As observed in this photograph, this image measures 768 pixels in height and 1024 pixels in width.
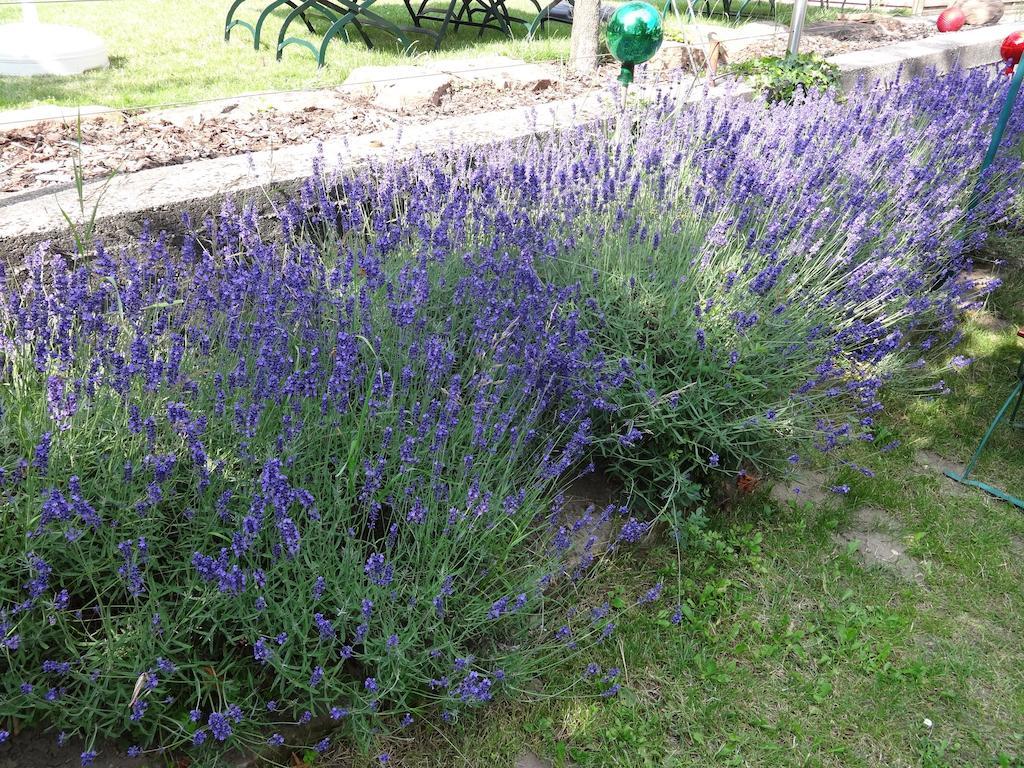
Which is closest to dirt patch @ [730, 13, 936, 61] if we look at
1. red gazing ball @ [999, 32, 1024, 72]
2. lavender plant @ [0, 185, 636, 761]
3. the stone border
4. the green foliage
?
red gazing ball @ [999, 32, 1024, 72]

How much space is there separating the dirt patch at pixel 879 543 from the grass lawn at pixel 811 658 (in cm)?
3

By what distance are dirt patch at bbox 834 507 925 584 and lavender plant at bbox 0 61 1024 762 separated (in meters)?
0.31

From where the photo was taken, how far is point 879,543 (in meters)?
2.79

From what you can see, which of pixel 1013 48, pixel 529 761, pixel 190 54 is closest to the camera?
pixel 529 761

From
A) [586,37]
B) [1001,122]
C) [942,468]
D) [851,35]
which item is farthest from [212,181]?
[851,35]

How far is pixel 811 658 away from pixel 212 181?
8.42ft

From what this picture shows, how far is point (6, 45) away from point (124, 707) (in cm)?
615

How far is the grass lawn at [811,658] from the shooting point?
2.03 metres

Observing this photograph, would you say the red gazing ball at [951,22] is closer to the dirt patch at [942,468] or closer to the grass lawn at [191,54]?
the grass lawn at [191,54]

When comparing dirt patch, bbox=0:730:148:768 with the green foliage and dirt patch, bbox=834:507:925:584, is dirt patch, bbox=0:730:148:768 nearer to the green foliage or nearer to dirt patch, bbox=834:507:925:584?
dirt patch, bbox=834:507:925:584

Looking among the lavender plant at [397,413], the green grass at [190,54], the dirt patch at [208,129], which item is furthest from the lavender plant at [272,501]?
the green grass at [190,54]

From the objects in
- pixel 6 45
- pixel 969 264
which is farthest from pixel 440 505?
pixel 6 45

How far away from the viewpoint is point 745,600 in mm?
2467

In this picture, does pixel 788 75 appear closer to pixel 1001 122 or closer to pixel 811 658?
pixel 1001 122
